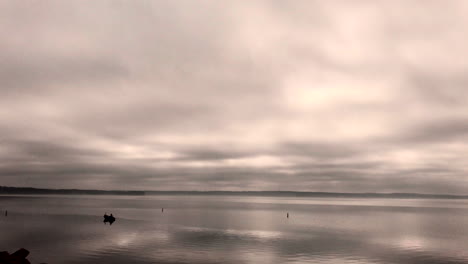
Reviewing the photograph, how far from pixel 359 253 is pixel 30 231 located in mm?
76764

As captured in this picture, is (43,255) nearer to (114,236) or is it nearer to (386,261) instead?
(114,236)

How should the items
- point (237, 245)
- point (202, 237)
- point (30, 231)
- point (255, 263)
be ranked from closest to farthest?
point (255, 263) → point (237, 245) → point (202, 237) → point (30, 231)

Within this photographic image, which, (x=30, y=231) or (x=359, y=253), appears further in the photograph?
(x=30, y=231)

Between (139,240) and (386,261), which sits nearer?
(386,261)

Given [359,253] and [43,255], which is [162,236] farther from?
[359,253]

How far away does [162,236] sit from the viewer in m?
87.3

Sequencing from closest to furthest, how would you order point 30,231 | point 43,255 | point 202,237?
1. point 43,255
2. point 202,237
3. point 30,231

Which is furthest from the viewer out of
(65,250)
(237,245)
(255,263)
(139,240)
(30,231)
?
(30,231)

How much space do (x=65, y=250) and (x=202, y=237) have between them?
Result: 29.4 m

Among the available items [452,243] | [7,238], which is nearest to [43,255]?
[7,238]

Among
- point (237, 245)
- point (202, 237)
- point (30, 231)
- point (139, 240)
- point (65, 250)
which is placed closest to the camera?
point (65, 250)

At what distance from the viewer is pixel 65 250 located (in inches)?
2613

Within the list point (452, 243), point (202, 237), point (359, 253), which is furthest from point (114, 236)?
point (452, 243)

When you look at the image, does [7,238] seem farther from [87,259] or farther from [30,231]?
[87,259]
